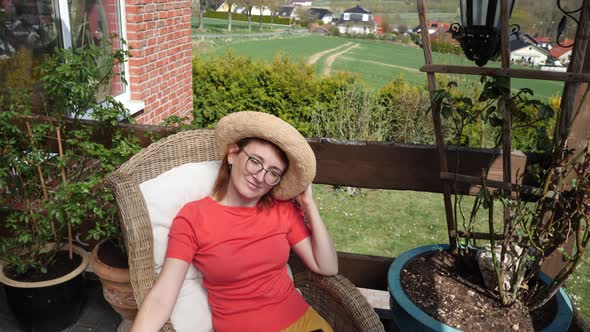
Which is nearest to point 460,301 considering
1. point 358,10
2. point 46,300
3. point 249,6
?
point 46,300

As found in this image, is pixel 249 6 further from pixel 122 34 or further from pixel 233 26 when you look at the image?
pixel 122 34

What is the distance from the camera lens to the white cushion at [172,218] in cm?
187

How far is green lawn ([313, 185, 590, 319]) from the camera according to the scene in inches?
183

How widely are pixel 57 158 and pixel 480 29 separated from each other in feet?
6.65

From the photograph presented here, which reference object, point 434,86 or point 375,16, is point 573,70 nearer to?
point 434,86

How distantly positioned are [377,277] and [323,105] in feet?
15.2

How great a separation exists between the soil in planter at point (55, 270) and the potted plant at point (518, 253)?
5.51 feet

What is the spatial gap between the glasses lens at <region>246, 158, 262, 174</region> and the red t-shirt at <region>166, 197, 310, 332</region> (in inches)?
7.5

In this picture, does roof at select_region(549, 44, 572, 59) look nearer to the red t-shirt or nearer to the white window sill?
the red t-shirt

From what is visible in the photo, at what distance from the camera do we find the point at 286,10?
17.1 m

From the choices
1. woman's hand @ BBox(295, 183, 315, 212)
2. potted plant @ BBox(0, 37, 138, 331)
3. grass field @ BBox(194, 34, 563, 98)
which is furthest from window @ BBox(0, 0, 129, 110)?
grass field @ BBox(194, 34, 563, 98)

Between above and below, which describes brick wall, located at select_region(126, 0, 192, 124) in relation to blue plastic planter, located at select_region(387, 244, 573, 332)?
above

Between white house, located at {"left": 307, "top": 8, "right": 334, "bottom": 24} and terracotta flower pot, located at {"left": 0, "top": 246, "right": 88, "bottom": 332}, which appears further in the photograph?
white house, located at {"left": 307, "top": 8, "right": 334, "bottom": 24}

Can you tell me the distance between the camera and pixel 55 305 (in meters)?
2.49
